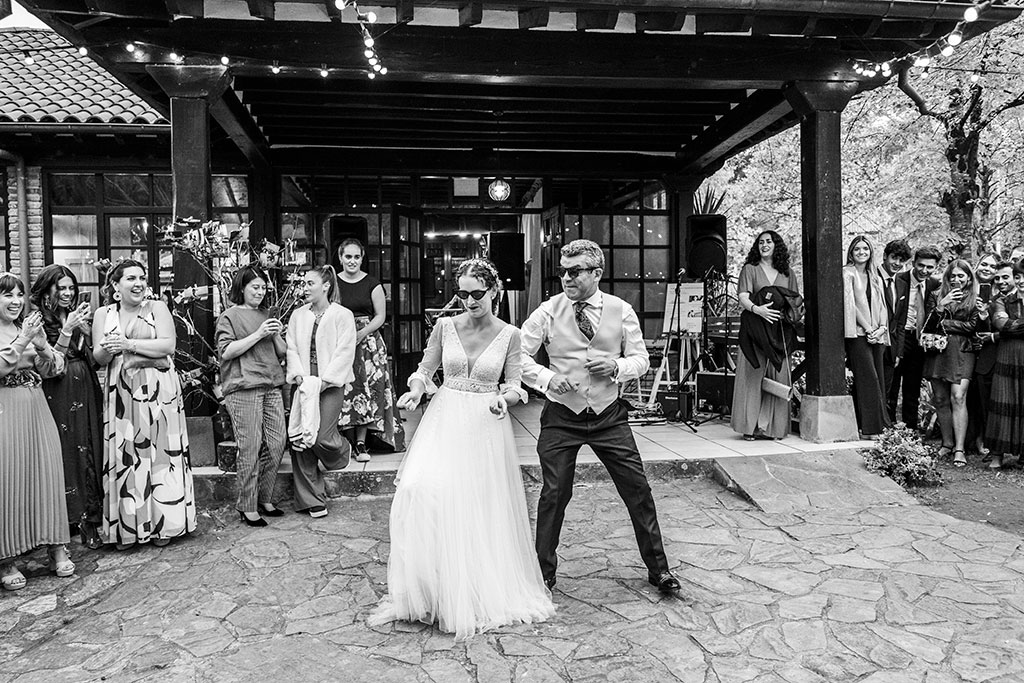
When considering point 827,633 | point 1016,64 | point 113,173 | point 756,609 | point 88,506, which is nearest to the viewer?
point 827,633

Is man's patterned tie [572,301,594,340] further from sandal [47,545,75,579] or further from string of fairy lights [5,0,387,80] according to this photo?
sandal [47,545,75,579]

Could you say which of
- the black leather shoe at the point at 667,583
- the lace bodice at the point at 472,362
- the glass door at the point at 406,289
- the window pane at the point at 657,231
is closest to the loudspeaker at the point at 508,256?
the glass door at the point at 406,289

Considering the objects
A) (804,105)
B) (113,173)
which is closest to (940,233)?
(804,105)

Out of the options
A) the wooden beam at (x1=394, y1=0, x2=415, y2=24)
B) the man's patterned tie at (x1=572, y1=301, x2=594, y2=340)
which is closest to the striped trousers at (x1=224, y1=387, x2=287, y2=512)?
the man's patterned tie at (x1=572, y1=301, x2=594, y2=340)

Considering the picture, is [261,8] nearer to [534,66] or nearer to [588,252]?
[534,66]

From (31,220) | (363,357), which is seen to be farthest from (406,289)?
(31,220)

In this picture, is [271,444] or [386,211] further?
[386,211]

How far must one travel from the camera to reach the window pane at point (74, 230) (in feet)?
28.1

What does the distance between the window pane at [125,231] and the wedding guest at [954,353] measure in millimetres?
8148

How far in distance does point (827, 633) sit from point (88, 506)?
4.24m

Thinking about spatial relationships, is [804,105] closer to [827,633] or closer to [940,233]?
[827,633]

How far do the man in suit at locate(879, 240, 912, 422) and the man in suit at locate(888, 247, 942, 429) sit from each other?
0.02 metres

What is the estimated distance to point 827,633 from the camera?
3408 millimetres

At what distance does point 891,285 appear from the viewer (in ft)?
23.5
